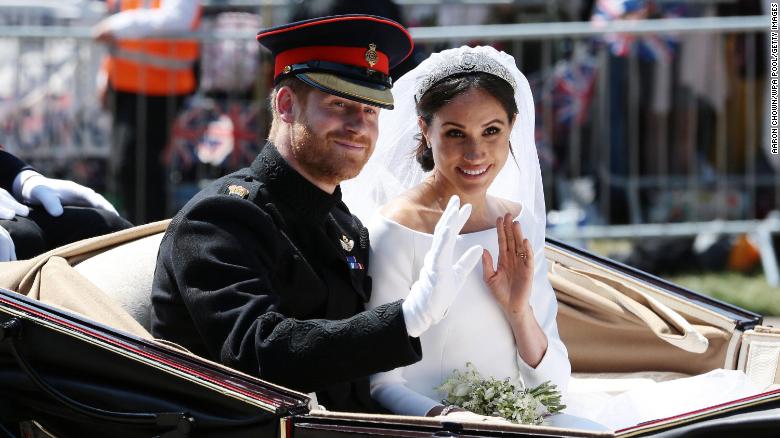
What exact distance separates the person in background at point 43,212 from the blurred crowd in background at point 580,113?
11.7ft

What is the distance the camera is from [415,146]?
136 inches

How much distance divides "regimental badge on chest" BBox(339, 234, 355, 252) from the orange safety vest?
424 centimetres

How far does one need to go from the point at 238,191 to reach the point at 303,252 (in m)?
0.22

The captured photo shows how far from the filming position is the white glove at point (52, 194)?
11.6 feet

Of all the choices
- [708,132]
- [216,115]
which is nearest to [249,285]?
[216,115]

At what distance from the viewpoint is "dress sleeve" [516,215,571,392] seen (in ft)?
10.6

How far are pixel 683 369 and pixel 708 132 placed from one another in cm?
472

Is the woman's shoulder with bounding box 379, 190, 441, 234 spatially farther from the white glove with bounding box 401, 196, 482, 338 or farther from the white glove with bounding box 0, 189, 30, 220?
the white glove with bounding box 0, 189, 30, 220

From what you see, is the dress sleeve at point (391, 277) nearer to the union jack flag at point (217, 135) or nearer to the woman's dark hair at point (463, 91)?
the woman's dark hair at point (463, 91)

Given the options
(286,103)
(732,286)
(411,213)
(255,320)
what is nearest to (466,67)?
(411,213)

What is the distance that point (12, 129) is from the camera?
806 centimetres

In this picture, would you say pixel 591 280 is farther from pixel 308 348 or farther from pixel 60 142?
pixel 60 142

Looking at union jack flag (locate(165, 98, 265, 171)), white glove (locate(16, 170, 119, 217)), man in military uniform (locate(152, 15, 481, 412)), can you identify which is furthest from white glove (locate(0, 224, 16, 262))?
union jack flag (locate(165, 98, 265, 171))

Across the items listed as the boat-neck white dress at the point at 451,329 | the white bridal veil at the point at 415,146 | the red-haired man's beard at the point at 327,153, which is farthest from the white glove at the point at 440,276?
the white bridal veil at the point at 415,146
